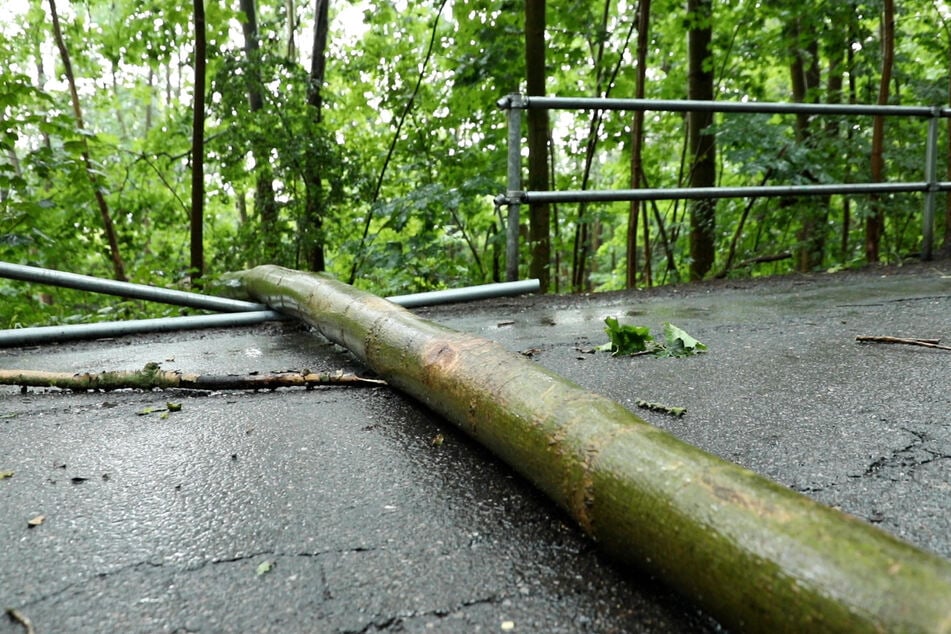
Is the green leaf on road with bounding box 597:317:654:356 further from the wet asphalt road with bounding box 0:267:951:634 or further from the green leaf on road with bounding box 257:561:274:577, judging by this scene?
the green leaf on road with bounding box 257:561:274:577

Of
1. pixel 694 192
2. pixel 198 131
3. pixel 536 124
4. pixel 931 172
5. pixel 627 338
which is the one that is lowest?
pixel 627 338

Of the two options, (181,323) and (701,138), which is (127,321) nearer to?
(181,323)

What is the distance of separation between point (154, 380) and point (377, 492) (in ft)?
3.50

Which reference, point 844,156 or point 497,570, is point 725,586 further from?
point 844,156

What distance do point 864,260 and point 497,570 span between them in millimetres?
4988

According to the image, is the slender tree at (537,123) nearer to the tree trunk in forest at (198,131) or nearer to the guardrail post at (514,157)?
the guardrail post at (514,157)

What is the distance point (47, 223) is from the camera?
612cm

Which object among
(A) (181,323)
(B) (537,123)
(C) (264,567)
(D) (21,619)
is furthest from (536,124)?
(D) (21,619)

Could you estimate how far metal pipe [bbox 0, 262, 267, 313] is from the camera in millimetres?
2684

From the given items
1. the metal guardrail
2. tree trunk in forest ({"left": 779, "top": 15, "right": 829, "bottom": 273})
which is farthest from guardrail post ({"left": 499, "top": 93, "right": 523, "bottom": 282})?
tree trunk in forest ({"left": 779, "top": 15, "right": 829, "bottom": 273})

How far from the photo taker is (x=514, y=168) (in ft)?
11.3

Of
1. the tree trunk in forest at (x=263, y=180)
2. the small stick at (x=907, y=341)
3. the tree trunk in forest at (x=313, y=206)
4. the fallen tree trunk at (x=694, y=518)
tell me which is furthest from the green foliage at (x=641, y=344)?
the tree trunk in forest at (x=263, y=180)

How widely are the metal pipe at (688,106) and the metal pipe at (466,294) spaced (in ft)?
3.29

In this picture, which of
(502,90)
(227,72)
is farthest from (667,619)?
(502,90)
